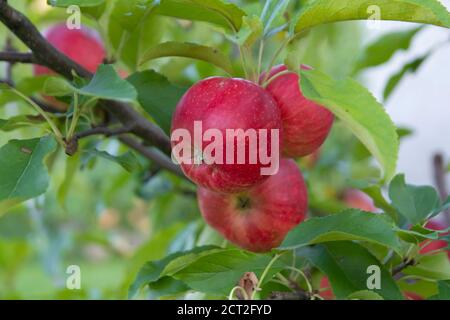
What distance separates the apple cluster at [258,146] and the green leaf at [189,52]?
0.15 ft

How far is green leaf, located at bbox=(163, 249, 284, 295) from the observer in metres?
0.62

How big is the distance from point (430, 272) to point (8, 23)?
1.51 ft

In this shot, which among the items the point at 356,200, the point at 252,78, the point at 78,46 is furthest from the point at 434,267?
the point at 356,200

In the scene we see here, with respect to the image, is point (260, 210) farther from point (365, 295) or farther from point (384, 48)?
point (384, 48)

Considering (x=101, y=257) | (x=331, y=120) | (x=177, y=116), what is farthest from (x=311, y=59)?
(x=101, y=257)

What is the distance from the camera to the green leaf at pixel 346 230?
1.91ft

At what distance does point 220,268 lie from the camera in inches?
24.8

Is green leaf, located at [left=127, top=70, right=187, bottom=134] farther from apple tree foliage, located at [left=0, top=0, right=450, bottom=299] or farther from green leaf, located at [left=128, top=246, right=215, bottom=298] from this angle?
green leaf, located at [left=128, top=246, right=215, bottom=298]

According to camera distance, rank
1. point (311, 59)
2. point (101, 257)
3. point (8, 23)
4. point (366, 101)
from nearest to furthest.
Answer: point (366, 101) → point (8, 23) → point (311, 59) → point (101, 257)

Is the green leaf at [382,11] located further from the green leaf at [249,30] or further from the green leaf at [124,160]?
the green leaf at [124,160]

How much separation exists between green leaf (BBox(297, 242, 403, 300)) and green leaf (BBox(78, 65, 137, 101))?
0.26 metres

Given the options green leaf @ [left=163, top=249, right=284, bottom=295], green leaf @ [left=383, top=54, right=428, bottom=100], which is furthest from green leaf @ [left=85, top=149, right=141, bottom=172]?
green leaf @ [left=383, top=54, right=428, bottom=100]

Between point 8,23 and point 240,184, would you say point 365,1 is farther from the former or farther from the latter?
point 8,23
